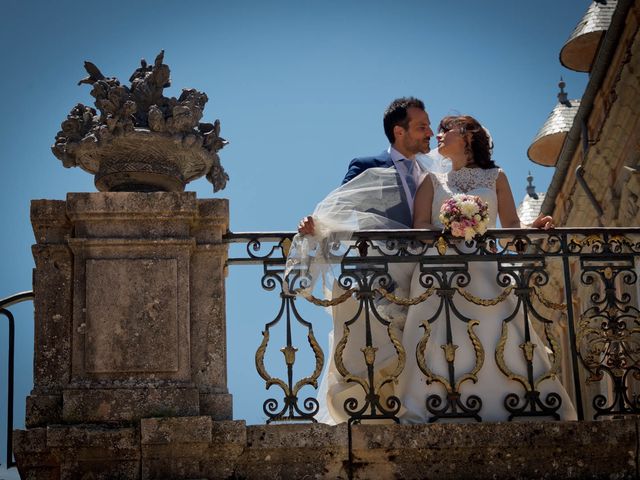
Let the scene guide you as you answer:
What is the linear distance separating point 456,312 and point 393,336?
18.4 inches

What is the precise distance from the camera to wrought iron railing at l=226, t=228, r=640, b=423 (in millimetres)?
9062

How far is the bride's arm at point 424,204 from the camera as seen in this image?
1023 cm

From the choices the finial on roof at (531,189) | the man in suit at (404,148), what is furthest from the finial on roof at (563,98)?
the man in suit at (404,148)

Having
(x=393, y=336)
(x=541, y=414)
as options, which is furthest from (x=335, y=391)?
(x=541, y=414)

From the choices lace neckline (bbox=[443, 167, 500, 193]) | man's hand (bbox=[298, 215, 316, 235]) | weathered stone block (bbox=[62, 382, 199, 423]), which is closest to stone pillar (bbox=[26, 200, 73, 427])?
Result: weathered stone block (bbox=[62, 382, 199, 423])

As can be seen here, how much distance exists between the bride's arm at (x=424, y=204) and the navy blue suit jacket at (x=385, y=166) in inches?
5.9

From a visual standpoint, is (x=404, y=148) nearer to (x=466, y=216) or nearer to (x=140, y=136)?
(x=466, y=216)

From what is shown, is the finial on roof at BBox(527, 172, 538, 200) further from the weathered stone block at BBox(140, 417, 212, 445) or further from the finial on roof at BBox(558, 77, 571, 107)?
the weathered stone block at BBox(140, 417, 212, 445)

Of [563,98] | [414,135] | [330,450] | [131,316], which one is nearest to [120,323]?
[131,316]

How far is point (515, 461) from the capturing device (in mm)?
8758

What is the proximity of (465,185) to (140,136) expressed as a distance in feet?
8.39

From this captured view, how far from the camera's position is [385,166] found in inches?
423

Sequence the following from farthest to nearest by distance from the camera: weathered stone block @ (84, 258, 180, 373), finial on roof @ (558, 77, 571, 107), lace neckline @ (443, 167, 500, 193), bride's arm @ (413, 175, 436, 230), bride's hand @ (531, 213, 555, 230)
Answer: finial on roof @ (558, 77, 571, 107), lace neckline @ (443, 167, 500, 193), bride's arm @ (413, 175, 436, 230), bride's hand @ (531, 213, 555, 230), weathered stone block @ (84, 258, 180, 373)

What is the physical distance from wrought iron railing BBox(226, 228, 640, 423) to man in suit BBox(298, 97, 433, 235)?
0.85 m
